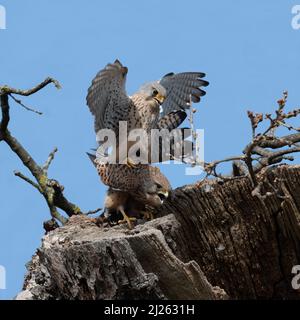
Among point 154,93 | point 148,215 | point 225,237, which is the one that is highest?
point 154,93

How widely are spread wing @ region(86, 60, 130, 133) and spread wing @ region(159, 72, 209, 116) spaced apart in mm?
379

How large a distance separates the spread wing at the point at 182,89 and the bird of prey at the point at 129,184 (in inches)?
23.5

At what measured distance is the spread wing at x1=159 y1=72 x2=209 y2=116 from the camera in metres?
6.82

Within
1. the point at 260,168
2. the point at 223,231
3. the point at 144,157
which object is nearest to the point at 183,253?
the point at 223,231

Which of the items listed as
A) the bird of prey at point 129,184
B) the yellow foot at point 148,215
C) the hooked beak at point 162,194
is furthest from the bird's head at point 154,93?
the yellow foot at point 148,215

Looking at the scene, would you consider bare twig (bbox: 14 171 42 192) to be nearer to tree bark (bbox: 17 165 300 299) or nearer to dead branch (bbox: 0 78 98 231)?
dead branch (bbox: 0 78 98 231)

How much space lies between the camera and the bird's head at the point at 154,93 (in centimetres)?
674

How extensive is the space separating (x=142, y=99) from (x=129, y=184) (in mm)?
658

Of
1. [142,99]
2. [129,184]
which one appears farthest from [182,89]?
[129,184]

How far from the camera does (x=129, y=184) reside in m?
6.31

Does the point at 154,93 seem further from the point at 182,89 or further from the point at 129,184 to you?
the point at 129,184

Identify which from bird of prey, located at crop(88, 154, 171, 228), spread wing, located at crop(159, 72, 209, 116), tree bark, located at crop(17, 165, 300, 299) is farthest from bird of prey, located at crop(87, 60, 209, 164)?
tree bark, located at crop(17, 165, 300, 299)

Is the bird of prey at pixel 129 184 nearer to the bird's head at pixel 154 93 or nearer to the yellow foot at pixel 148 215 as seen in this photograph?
the yellow foot at pixel 148 215
